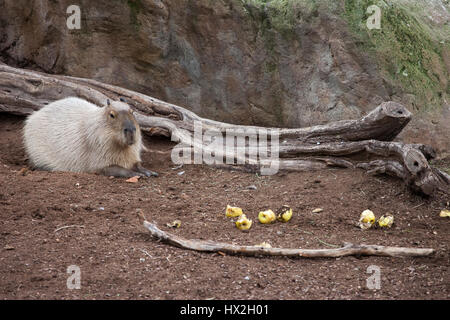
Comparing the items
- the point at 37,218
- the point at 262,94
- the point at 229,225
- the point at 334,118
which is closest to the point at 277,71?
the point at 262,94

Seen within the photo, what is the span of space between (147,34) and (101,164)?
2009mm

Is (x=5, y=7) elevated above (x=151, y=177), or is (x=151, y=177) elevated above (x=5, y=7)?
(x=5, y=7)

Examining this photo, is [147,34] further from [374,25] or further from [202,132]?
[374,25]

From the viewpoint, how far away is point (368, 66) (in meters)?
5.71

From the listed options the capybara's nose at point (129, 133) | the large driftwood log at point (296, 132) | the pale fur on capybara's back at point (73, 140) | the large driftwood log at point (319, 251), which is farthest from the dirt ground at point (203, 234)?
the capybara's nose at point (129, 133)

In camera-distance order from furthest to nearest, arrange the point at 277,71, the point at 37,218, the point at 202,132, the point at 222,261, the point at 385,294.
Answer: the point at 277,71 → the point at 202,132 → the point at 37,218 → the point at 222,261 → the point at 385,294

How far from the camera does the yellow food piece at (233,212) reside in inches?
151

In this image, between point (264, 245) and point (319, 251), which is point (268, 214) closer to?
point (264, 245)

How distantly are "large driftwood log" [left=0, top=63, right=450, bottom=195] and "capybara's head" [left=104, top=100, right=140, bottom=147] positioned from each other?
1.89ft

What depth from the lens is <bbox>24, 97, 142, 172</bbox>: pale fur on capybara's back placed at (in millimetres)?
5086

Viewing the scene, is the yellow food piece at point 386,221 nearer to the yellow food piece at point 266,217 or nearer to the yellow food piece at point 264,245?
the yellow food piece at point 266,217

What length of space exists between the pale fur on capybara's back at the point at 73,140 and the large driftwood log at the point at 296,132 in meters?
0.36

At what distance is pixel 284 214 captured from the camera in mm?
3797

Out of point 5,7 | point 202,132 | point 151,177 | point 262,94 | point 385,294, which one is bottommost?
point 385,294
